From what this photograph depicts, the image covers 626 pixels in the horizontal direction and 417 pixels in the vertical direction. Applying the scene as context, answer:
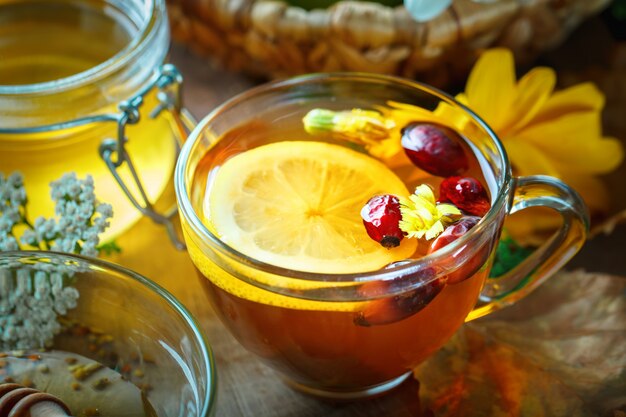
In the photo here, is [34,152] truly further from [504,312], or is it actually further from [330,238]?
[504,312]

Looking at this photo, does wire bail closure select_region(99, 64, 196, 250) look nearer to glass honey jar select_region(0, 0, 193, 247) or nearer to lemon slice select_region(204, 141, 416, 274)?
glass honey jar select_region(0, 0, 193, 247)

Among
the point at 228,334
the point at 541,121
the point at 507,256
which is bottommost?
the point at 228,334

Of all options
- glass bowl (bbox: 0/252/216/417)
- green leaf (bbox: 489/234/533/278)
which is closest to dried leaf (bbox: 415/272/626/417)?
green leaf (bbox: 489/234/533/278)

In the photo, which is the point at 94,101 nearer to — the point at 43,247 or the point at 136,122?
the point at 136,122

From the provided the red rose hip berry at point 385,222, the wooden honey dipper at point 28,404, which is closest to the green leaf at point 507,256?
the red rose hip berry at point 385,222

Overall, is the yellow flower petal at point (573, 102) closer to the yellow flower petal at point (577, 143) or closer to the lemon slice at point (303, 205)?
the yellow flower petal at point (577, 143)

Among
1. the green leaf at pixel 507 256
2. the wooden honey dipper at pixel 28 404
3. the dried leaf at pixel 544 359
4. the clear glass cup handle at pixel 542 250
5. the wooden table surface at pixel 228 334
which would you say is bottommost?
the wooden table surface at pixel 228 334

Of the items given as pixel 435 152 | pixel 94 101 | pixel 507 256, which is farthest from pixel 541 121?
pixel 94 101
